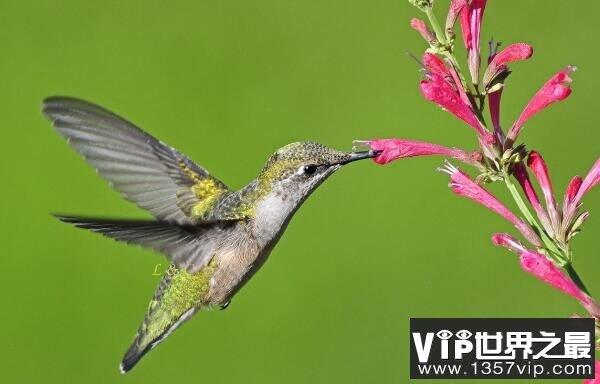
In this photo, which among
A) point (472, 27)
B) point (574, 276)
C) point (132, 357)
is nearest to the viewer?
point (574, 276)

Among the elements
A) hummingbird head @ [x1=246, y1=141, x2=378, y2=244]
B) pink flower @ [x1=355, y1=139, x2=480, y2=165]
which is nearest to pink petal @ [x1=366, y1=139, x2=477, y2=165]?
pink flower @ [x1=355, y1=139, x2=480, y2=165]

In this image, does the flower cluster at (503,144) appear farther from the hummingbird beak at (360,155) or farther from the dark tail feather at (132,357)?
the dark tail feather at (132,357)

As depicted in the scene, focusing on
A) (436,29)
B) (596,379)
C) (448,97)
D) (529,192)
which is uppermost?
(436,29)

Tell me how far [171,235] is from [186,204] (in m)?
0.44

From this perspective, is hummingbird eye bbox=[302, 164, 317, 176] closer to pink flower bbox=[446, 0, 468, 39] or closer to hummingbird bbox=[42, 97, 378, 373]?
hummingbird bbox=[42, 97, 378, 373]

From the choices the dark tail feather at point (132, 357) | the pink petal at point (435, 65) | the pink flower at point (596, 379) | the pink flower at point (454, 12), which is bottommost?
the pink flower at point (596, 379)

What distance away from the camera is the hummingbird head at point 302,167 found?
7.19 feet

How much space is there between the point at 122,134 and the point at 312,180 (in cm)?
55

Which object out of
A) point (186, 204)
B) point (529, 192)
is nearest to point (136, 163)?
point (186, 204)

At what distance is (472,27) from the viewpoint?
1866mm

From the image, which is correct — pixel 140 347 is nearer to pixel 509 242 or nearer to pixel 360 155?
pixel 360 155

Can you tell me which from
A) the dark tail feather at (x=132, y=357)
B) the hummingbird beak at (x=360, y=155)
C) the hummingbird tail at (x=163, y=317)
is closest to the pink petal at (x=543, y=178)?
the hummingbird beak at (x=360, y=155)

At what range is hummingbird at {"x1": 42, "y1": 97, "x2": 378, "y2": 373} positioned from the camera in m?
2.20

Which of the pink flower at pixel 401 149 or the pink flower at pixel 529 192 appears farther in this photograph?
the pink flower at pixel 401 149
